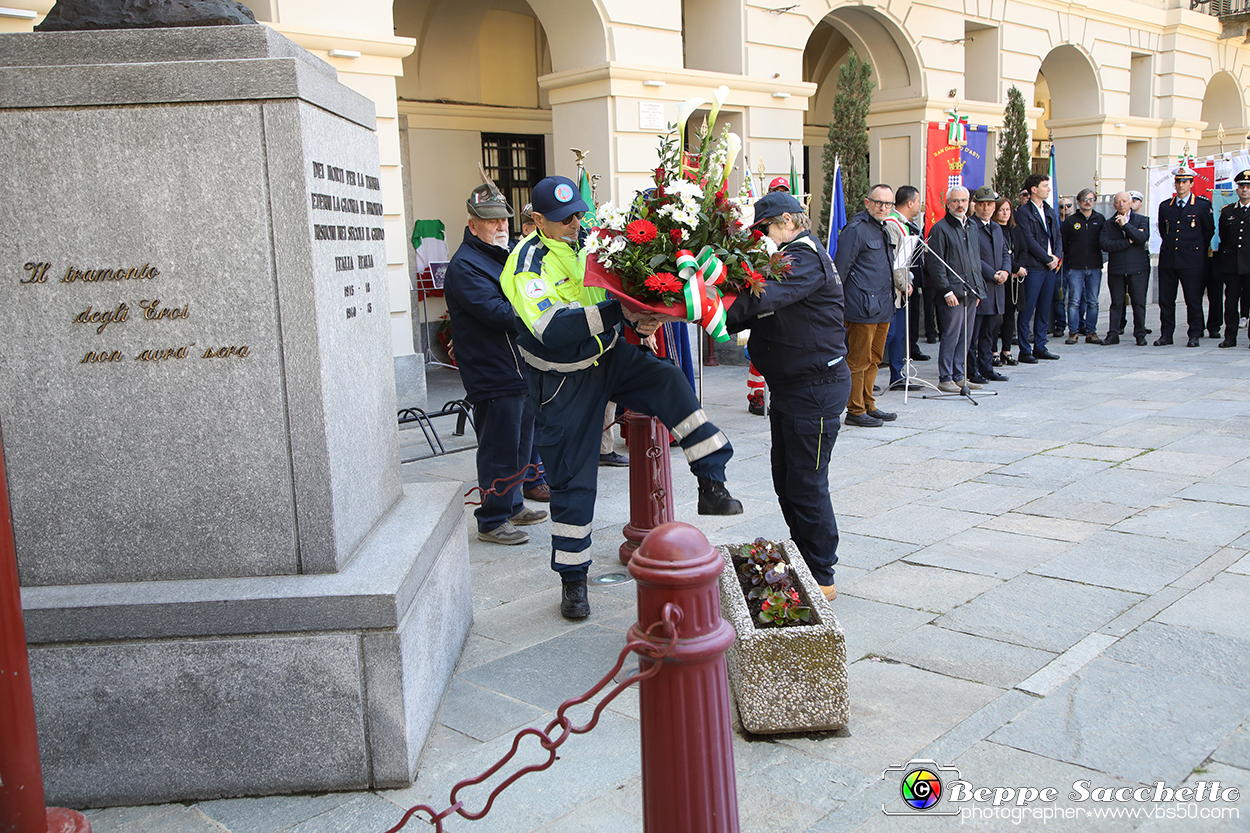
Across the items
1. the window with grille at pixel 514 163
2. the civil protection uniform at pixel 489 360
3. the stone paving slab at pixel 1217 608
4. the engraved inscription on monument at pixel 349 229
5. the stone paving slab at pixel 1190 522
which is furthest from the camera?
the window with grille at pixel 514 163

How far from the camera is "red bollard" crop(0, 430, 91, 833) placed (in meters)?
2.36

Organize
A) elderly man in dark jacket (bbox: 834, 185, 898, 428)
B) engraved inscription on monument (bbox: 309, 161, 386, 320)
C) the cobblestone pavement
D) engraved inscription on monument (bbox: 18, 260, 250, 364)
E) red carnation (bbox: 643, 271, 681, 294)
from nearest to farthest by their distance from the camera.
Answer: the cobblestone pavement < engraved inscription on monument (bbox: 18, 260, 250, 364) < engraved inscription on monument (bbox: 309, 161, 386, 320) < red carnation (bbox: 643, 271, 681, 294) < elderly man in dark jacket (bbox: 834, 185, 898, 428)

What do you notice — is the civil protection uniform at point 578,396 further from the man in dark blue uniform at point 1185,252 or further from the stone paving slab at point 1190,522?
the man in dark blue uniform at point 1185,252

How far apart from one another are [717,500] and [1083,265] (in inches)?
431

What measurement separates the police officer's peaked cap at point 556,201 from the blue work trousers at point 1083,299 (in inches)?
443

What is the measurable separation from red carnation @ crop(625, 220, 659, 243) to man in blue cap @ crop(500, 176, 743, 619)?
459mm

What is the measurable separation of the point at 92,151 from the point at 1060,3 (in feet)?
63.7

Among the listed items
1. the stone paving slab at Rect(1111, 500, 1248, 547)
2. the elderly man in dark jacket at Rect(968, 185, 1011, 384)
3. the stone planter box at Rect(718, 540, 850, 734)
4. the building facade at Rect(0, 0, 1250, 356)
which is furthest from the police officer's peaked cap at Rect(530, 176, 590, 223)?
the elderly man in dark jacket at Rect(968, 185, 1011, 384)

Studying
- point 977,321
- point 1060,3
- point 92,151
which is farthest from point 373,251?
point 1060,3

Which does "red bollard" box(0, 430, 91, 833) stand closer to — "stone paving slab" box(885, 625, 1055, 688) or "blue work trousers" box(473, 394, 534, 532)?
"stone paving slab" box(885, 625, 1055, 688)

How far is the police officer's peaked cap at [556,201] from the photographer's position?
176 inches

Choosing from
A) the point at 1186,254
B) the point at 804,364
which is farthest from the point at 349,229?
the point at 1186,254

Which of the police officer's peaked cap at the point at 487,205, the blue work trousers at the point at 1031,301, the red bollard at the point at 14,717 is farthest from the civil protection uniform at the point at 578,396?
the blue work trousers at the point at 1031,301

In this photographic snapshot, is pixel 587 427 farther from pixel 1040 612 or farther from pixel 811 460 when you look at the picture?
pixel 1040 612
